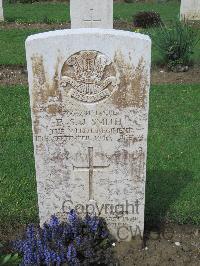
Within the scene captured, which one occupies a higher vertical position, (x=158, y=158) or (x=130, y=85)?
(x=130, y=85)

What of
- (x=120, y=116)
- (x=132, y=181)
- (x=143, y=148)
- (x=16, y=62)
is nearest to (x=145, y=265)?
(x=132, y=181)

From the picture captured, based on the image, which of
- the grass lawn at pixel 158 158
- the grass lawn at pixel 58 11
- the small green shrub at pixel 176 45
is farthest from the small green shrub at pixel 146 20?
the grass lawn at pixel 158 158

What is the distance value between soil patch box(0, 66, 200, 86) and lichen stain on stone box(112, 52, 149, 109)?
504cm

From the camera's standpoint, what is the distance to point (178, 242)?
13.7ft

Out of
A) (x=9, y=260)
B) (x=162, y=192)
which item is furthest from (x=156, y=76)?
(x=9, y=260)

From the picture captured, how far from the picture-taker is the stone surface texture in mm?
3395

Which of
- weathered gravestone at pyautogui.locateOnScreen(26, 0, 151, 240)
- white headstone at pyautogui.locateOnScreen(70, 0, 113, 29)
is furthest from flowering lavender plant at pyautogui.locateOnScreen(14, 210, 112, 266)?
white headstone at pyautogui.locateOnScreen(70, 0, 113, 29)

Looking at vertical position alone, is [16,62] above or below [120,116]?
below

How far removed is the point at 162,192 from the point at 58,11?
12.9 meters

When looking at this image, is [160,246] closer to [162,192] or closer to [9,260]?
[162,192]

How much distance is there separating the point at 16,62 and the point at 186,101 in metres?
3.75

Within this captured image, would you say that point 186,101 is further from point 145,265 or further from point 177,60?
point 145,265

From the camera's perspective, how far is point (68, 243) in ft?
12.4

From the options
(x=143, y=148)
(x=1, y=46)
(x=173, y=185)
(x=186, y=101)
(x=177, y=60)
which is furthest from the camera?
(x=1, y=46)
